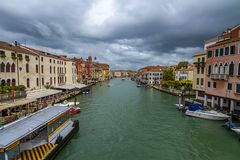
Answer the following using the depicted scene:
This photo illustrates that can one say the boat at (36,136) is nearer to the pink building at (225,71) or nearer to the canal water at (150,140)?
the canal water at (150,140)

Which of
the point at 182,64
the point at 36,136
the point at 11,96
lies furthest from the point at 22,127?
the point at 182,64

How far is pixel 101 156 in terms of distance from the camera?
11.3m

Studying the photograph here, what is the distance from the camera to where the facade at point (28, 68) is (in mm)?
21953

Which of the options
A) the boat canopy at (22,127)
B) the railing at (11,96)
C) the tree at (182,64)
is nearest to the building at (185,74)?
the tree at (182,64)

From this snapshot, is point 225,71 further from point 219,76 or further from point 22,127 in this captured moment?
point 22,127

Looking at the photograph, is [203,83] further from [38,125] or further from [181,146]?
[38,125]

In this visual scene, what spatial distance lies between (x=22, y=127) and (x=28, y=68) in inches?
790

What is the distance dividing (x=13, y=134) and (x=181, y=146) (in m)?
12.0

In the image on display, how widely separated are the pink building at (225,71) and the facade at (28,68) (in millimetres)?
28057

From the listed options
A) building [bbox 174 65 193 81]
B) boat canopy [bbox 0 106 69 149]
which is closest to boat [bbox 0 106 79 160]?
boat canopy [bbox 0 106 69 149]

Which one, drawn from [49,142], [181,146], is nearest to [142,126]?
[181,146]

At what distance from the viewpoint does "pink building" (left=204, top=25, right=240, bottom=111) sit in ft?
58.9

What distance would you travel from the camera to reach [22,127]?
9891 millimetres

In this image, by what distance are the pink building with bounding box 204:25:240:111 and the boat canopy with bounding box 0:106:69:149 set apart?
19009 millimetres
